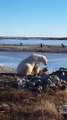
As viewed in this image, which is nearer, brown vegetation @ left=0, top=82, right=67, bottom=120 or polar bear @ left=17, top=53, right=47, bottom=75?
brown vegetation @ left=0, top=82, right=67, bottom=120

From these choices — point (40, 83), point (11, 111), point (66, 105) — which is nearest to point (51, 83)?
point (40, 83)

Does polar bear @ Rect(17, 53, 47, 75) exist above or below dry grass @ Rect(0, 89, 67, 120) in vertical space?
above

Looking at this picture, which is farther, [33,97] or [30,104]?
[33,97]

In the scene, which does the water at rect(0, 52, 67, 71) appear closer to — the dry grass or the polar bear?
the polar bear

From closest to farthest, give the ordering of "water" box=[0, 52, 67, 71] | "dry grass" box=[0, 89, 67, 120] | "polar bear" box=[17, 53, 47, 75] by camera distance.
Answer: "dry grass" box=[0, 89, 67, 120]
"polar bear" box=[17, 53, 47, 75]
"water" box=[0, 52, 67, 71]

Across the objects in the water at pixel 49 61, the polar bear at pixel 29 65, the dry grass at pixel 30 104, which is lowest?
the water at pixel 49 61

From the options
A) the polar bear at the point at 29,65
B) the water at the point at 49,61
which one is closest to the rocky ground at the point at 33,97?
the polar bear at the point at 29,65

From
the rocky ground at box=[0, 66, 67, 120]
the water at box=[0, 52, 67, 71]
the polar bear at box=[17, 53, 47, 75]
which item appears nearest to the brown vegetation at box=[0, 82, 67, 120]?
the rocky ground at box=[0, 66, 67, 120]

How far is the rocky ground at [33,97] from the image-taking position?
446 inches

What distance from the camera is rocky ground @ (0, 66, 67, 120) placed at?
1132 centimetres

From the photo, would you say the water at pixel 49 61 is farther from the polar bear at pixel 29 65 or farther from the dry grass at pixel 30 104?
the dry grass at pixel 30 104

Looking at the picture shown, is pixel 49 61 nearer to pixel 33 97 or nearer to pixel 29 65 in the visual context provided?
pixel 29 65

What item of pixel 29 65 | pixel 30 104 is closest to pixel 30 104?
pixel 30 104

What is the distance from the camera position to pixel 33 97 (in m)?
13.0
